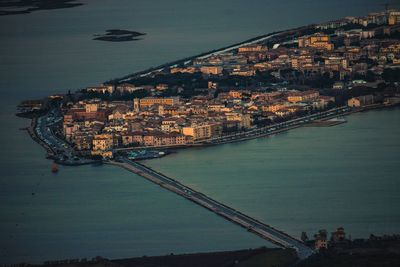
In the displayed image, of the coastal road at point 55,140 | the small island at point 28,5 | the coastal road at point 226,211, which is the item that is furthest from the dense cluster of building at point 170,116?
the small island at point 28,5

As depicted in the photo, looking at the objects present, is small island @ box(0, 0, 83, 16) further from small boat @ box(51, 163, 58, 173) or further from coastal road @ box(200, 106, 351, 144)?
small boat @ box(51, 163, 58, 173)

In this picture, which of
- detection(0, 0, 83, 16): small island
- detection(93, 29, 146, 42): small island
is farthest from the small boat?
detection(0, 0, 83, 16): small island

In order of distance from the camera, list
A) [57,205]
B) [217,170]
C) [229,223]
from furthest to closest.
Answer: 1. [217,170]
2. [57,205]
3. [229,223]

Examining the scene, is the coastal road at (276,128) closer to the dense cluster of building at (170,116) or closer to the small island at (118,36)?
the dense cluster of building at (170,116)

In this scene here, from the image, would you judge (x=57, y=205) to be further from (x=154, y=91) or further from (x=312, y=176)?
(x=154, y=91)

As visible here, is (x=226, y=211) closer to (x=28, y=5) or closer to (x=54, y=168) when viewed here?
(x=54, y=168)

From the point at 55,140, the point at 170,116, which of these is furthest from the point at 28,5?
the point at 55,140

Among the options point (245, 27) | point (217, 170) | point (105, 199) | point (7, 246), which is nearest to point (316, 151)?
point (217, 170)
